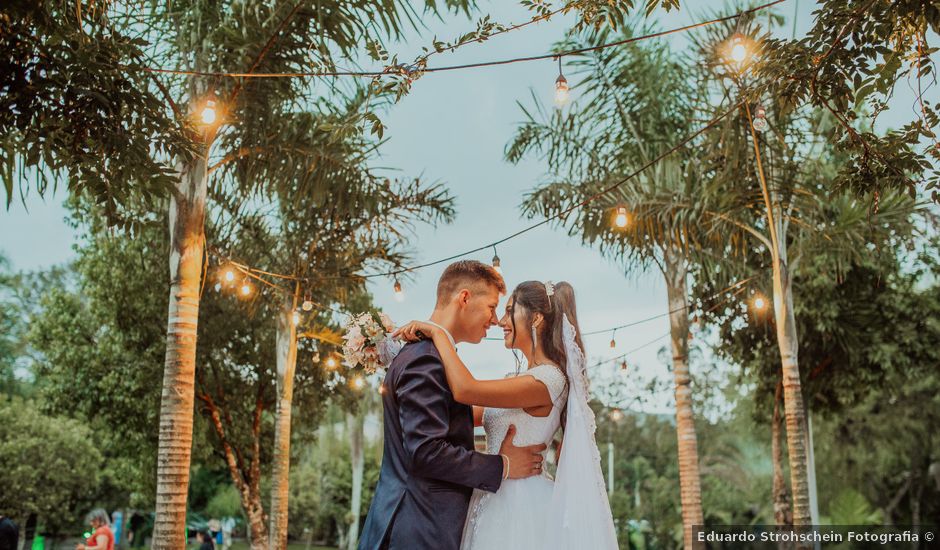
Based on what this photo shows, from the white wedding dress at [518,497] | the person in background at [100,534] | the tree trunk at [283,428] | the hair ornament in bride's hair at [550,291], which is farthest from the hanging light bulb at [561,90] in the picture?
the person in background at [100,534]

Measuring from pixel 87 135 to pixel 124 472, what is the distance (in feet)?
50.8

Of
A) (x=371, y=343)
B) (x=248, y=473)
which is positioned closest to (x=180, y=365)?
(x=371, y=343)

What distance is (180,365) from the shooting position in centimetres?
658

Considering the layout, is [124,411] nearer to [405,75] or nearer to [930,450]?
[405,75]

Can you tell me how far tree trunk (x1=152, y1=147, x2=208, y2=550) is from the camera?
6312 millimetres

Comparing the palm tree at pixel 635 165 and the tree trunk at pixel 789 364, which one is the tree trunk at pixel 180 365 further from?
the tree trunk at pixel 789 364

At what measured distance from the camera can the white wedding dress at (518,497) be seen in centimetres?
325

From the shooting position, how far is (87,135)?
14.3 ft

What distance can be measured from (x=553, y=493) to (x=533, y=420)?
1.05 ft

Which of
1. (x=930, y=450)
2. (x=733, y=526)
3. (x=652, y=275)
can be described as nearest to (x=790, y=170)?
(x=652, y=275)

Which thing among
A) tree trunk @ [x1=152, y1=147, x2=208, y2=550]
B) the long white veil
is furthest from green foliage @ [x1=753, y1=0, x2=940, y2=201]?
tree trunk @ [x1=152, y1=147, x2=208, y2=550]

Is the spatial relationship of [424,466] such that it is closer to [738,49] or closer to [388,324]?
[388,324]

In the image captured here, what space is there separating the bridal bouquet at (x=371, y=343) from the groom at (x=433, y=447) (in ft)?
1.09

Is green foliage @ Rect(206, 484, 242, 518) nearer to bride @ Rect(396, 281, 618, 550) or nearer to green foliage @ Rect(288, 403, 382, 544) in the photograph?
green foliage @ Rect(288, 403, 382, 544)
